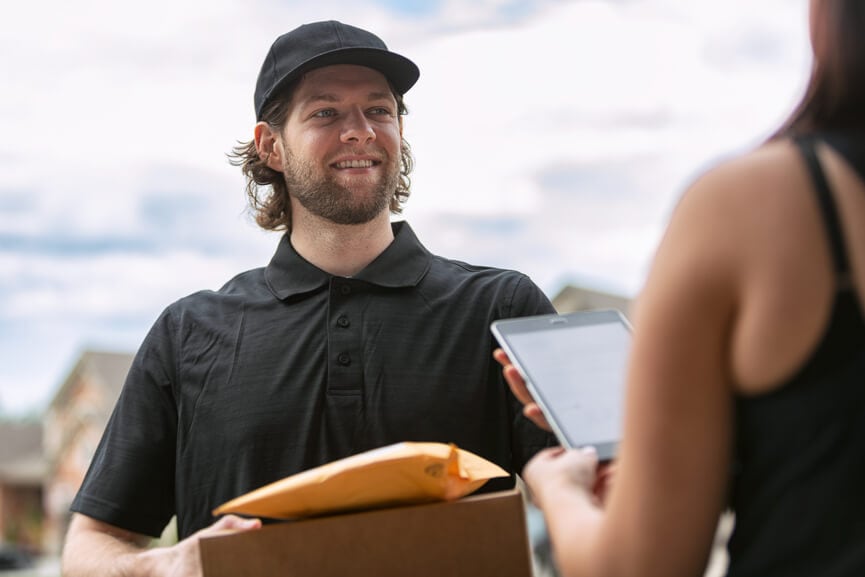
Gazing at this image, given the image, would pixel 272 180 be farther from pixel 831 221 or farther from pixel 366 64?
pixel 831 221

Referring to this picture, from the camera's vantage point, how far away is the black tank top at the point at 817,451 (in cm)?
111

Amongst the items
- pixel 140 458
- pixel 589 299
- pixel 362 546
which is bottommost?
pixel 589 299

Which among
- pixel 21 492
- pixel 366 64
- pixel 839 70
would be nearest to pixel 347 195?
pixel 366 64

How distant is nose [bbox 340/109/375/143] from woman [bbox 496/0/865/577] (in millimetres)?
1580

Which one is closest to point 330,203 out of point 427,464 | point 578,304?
point 427,464

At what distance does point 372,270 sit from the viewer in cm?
268

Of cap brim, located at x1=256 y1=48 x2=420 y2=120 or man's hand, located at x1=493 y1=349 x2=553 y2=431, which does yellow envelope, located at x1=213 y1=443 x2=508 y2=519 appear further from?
cap brim, located at x1=256 y1=48 x2=420 y2=120

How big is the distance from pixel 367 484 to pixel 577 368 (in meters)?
0.36

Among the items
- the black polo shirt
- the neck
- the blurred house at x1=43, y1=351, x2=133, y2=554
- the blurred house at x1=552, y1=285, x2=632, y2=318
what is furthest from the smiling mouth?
the blurred house at x1=43, y1=351, x2=133, y2=554

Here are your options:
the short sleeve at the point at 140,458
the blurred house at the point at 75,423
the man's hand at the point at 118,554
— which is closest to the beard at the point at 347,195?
the short sleeve at the point at 140,458

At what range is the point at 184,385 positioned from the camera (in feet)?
8.45

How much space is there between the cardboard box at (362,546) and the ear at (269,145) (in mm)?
1544

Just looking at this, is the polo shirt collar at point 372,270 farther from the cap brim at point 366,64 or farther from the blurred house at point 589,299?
the blurred house at point 589,299

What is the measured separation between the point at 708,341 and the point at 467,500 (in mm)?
618
